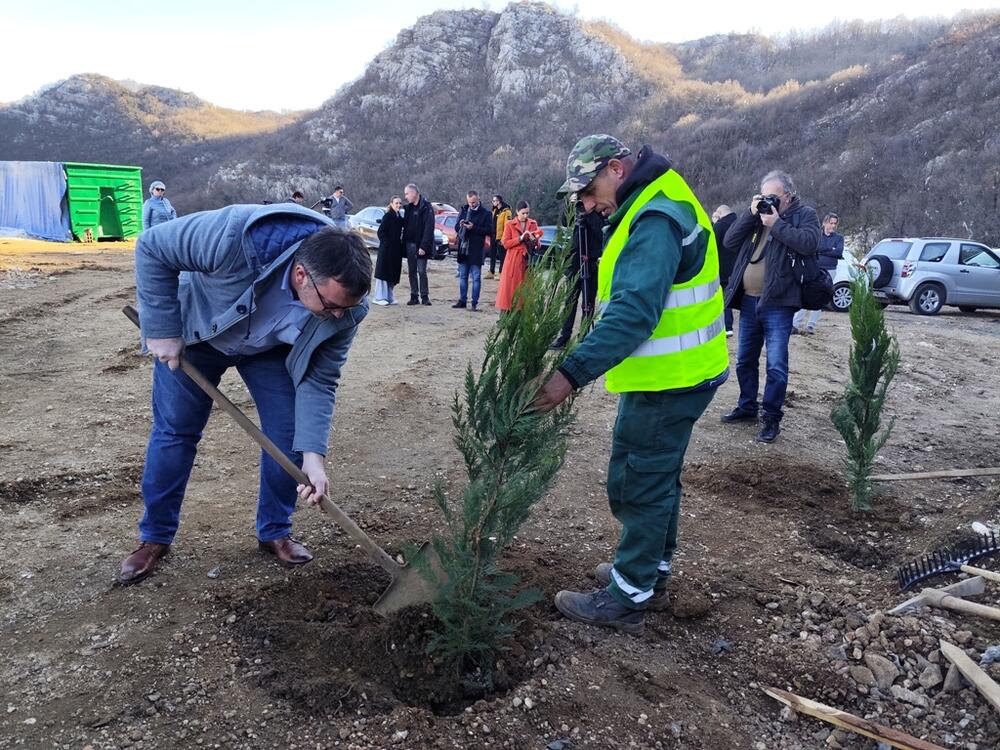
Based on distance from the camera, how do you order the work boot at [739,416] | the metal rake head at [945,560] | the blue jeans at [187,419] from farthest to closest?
the work boot at [739,416] → the metal rake head at [945,560] → the blue jeans at [187,419]

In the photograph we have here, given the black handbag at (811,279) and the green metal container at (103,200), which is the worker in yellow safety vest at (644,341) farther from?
the green metal container at (103,200)

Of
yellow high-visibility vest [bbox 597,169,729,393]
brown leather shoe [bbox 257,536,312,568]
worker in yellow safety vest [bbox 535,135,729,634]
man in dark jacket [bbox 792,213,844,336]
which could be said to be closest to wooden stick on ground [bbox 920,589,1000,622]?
worker in yellow safety vest [bbox 535,135,729,634]

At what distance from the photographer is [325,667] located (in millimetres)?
2666

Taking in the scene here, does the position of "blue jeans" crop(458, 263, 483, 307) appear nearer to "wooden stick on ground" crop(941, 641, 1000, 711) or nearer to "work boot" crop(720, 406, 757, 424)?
"work boot" crop(720, 406, 757, 424)

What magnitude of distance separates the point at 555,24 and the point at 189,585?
67147 mm

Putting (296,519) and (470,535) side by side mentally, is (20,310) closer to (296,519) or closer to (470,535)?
(296,519)

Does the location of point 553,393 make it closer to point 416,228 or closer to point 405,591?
point 405,591

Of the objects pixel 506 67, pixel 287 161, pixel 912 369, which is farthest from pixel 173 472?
pixel 506 67

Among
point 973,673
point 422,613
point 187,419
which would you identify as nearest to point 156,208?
point 187,419

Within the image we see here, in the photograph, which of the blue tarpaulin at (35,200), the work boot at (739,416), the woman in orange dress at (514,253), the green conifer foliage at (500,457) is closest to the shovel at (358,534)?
the green conifer foliage at (500,457)

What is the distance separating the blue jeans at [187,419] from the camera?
3.05 metres

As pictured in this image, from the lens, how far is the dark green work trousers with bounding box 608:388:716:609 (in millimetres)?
2713

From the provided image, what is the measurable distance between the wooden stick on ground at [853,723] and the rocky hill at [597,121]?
22.7m

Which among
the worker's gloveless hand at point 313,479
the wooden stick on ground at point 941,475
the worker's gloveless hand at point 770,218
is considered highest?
the worker's gloveless hand at point 770,218
